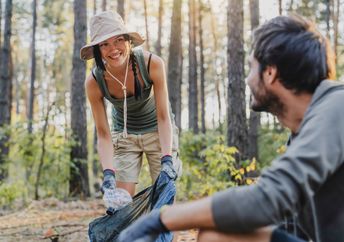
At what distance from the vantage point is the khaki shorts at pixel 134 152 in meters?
4.28

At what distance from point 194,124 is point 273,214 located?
1725 centimetres

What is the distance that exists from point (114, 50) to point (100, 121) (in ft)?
2.17

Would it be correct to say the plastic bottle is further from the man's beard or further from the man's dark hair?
the man's dark hair

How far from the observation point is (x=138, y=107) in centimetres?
411

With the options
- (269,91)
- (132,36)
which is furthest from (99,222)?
(269,91)

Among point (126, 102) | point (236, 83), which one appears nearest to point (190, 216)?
point (126, 102)

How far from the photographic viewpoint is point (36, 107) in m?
41.0

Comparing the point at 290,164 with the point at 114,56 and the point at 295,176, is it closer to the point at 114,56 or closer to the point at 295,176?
the point at 295,176

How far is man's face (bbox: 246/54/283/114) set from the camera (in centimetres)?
198

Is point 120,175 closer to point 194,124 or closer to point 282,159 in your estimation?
point 282,159

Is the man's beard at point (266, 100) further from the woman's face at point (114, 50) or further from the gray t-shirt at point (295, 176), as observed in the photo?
the woman's face at point (114, 50)

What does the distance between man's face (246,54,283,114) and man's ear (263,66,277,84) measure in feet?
0.06

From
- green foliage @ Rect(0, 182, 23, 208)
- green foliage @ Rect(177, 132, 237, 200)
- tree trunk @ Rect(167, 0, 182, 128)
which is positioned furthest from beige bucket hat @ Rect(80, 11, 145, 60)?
tree trunk @ Rect(167, 0, 182, 128)

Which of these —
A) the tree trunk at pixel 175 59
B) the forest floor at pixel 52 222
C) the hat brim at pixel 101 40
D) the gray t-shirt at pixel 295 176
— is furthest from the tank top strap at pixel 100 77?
the tree trunk at pixel 175 59
